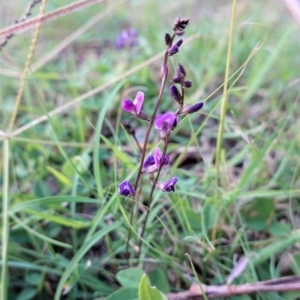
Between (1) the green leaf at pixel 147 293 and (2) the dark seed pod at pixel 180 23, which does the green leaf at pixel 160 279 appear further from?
(2) the dark seed pod at pixel 180 23

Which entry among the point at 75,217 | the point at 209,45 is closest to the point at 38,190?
the point at 75,217

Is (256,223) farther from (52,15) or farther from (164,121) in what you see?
(52,15)

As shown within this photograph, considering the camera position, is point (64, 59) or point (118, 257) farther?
point (64, 59)

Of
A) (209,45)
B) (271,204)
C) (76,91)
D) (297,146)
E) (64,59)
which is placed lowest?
(271,204)

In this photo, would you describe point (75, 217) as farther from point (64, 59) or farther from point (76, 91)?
point (64, 59)

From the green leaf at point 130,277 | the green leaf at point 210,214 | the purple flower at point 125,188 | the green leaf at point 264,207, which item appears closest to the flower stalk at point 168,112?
the purple flower at point 125,188

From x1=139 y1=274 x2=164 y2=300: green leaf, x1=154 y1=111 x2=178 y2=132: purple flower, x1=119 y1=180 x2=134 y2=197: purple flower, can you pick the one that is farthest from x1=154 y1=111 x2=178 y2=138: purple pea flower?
x1=139 y1=274 x2=164 y2=300: green leaf

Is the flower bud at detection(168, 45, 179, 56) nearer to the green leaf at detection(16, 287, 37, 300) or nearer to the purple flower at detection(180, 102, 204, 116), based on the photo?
the purple flower at detection(180, 102, 204, 116)
